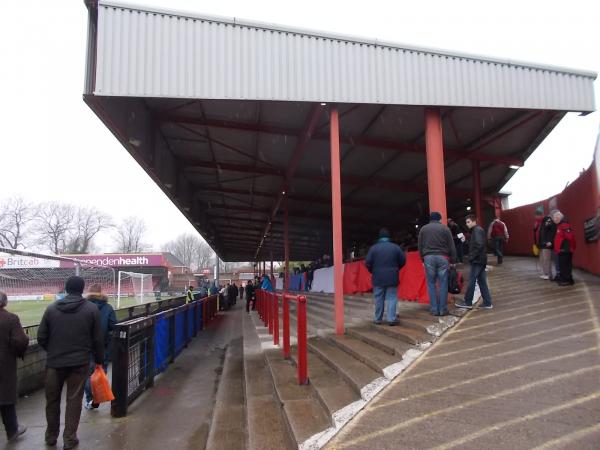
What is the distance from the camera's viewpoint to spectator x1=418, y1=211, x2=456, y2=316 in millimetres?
6762

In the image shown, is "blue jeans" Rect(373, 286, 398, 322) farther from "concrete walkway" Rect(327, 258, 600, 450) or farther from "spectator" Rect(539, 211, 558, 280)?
"spectator" Rect(539, 211, 558, 280)

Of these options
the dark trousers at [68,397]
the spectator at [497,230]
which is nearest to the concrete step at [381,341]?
the dark trousers at [68,397]

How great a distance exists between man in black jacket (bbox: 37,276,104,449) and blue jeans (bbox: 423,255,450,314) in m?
4.55

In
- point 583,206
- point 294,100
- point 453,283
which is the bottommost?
point 453,283

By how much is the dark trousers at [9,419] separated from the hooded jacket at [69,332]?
2.62 feet

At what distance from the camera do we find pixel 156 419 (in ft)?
18.2

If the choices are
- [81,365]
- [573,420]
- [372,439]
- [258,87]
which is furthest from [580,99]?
[81,365]

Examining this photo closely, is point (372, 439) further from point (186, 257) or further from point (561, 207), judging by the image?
point (186, 257)

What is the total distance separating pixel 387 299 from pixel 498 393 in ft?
10.5

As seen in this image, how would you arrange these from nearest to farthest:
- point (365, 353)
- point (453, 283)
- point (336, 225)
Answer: point (365, 353)
point (453, 283)
point (336, 225)

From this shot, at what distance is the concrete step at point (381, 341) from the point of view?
214 inches

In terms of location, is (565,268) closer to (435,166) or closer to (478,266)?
(478,266)

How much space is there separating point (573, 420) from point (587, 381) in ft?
2.79

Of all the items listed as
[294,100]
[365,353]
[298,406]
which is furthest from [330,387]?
[294,100]
